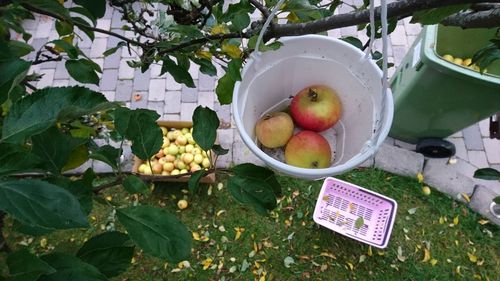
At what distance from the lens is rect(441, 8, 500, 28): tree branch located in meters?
0.77

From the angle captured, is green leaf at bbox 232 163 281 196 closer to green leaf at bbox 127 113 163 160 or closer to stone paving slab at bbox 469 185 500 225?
green leaf at bbox 127 113 163 160

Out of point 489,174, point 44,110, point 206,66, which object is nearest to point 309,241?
point 489,174

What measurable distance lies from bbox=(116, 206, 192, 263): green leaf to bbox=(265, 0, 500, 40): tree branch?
0.48 metres

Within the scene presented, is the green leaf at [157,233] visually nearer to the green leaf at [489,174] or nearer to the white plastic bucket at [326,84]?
the white plastic bucket at [326,84]

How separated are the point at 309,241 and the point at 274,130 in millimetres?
1589

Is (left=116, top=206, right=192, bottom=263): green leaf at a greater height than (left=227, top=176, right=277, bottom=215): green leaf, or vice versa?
(left=116, top=206, right=192, bottom=263): green leaf

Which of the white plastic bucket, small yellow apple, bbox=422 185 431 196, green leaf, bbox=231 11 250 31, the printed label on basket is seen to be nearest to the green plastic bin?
the printed label on basket

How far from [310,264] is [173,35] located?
5.31ft

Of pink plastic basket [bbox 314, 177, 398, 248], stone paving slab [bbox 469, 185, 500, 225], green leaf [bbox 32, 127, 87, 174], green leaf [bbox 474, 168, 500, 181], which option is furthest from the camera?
stone paving slab [bbox 469, 185, 500, 225]

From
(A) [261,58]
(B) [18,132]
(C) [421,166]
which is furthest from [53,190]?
(C) [421,166]

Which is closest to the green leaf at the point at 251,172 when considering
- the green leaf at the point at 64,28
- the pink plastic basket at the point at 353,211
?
the green leaf at the point at 64,28

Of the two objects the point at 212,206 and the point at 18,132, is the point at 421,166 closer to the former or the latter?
the point at 212,206

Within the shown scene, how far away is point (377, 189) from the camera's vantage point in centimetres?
259

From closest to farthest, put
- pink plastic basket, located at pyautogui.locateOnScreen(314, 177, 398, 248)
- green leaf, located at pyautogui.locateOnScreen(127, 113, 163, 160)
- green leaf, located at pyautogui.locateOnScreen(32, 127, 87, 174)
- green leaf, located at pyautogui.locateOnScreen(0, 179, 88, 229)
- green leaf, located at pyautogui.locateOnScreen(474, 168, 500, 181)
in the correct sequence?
1. green leaf, located at pyautogui.locateOnScreen(0, 179, 88, 229)
2. green leaf, located at pyautogui.locateOnScreen(32, 127, 87, 174)
3. green leaf, located at pyautogui.locateOnScreen(127, 113, 163, 160)
4. green leaf, located at pyautogui.locateOnScreen(474, 168, 500, 181)
5. pink plastic basket, located at pyautogui.locateOnScreen(314, 177, 398, 248)
